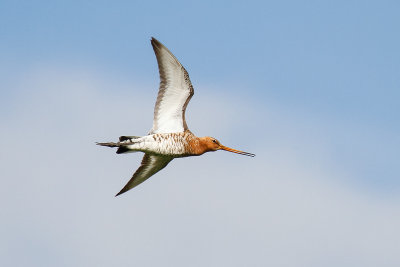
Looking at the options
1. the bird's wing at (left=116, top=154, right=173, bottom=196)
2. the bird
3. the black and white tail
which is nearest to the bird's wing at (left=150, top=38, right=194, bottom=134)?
the bird

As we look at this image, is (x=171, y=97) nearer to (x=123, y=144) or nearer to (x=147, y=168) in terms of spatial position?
(x=123, y=144)

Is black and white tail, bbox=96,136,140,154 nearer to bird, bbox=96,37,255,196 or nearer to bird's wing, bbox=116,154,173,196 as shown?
bird, bbox=96,37,255,196

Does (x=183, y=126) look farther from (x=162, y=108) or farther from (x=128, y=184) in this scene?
(x=128, y=184)

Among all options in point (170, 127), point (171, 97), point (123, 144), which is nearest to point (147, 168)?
point (170, 127)

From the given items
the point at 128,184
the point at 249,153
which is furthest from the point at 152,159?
the point at 249,153

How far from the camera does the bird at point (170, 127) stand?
28.9 meters

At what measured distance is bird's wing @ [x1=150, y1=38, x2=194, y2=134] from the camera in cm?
2894

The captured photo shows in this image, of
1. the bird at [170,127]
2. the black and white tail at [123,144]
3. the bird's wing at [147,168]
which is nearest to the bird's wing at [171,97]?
the bird at [170,127]

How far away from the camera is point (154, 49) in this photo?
2838 centimetres

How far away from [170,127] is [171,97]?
1.01 meters

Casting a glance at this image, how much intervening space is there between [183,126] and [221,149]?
1.80 meters

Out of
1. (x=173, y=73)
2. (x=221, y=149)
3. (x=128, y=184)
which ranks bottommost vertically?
(x=128, y=184)

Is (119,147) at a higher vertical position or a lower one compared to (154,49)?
lower

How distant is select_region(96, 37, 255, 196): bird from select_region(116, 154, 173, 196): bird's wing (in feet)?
3.37
